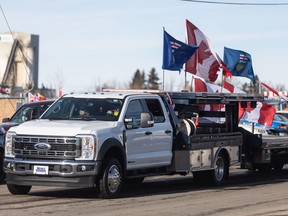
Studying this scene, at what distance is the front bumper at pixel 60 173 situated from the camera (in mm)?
13117

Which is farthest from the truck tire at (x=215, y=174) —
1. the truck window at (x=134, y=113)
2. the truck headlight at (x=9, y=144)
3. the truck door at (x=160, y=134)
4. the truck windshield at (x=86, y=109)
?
the truck headlight at (x=9, y=144)

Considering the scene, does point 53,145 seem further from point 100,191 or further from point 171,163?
point 171,163

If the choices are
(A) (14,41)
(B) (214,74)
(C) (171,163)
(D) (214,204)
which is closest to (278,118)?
(B) (214,74)

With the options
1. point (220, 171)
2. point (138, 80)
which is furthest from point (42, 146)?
point (138, 80)

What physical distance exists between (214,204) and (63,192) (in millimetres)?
3304

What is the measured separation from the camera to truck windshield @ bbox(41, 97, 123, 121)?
568 inches

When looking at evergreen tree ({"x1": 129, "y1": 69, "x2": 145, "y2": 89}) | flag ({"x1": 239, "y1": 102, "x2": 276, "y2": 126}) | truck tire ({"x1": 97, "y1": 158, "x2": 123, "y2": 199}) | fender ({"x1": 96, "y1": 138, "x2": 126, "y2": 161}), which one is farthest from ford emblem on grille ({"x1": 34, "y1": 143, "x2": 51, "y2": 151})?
evergreen tree ({"x1": 129, "y1": 69, "x2": 145, "y2": 89})

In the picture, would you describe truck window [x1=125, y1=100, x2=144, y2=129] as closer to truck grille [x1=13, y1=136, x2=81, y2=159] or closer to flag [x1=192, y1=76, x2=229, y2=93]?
truck grille [x1=13, y1=136, x2=81, y2=159]

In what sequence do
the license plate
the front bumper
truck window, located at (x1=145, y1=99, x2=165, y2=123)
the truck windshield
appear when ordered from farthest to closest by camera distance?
truck window, located at (x1=145, y1=99, x2=165, y2=123), the truck windshield, the license plate, the front bumper

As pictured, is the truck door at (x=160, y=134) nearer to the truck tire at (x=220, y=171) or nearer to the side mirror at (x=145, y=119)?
the side mirror at (x=145, y=119)

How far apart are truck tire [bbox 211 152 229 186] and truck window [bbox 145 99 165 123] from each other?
233 centimetres

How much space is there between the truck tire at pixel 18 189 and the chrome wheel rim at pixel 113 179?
69.1 inches

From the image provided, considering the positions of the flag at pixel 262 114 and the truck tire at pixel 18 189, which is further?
the flag at pixel 262 114

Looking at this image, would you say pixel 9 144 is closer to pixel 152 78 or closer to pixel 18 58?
pixel 18 58
